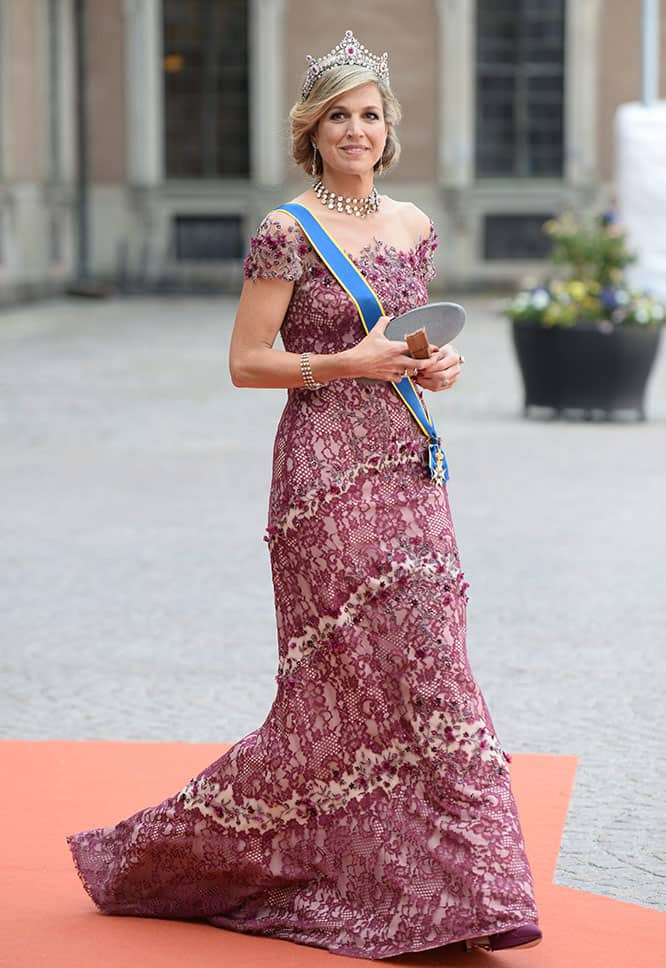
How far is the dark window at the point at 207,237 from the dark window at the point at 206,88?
2.15 ft

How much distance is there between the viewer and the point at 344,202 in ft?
12.4

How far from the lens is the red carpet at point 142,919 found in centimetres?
369

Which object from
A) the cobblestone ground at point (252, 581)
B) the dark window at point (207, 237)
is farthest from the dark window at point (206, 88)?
the cobblestone ground at point (252, 581)

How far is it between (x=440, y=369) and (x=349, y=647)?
0.55 meters

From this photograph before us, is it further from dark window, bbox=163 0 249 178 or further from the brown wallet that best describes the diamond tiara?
dark window, bbox=163 0 249 178

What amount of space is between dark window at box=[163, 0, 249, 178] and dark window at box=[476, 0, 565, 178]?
341 cm

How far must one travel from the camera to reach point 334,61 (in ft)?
12.3

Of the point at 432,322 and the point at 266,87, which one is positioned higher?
the point at 266,87

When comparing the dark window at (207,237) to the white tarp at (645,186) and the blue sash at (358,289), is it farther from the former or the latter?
the blue sash at (358,289)

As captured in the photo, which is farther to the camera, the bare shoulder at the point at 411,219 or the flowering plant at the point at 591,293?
the flowering plant at the point at 591,293

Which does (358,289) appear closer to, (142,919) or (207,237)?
(142,919)

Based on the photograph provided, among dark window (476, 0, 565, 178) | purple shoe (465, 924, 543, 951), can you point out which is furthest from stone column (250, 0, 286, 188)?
purple shoe (465, 924, 543, 951)

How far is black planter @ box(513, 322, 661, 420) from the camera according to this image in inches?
490

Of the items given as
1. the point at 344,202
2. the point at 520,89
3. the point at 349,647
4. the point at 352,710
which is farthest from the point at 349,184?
the point at 520,89
